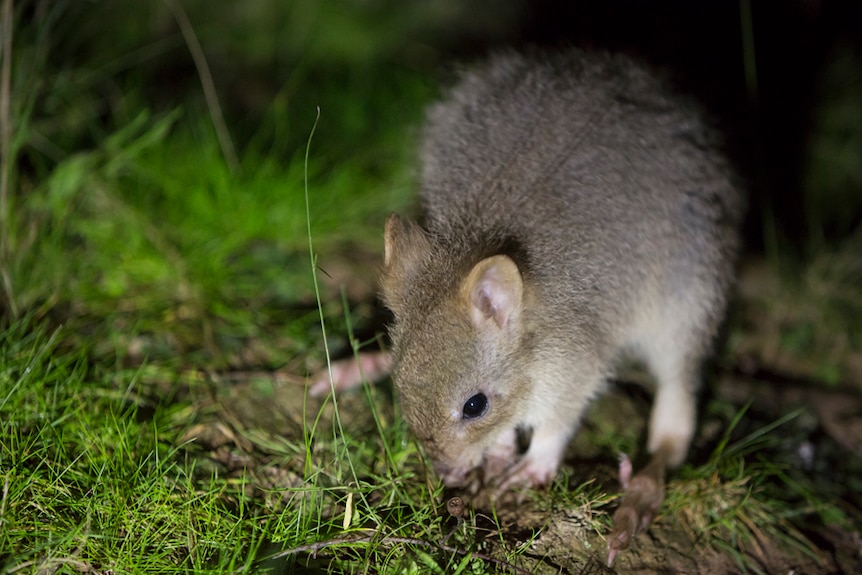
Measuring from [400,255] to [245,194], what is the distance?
70.5 inches

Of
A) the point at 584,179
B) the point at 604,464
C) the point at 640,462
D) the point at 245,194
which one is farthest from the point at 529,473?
the point at 245,194

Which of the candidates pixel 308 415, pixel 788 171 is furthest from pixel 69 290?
pixel 788 171

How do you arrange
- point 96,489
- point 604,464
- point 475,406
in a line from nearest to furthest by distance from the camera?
1. point 96,489
2. point 475,406
3. point 604,464

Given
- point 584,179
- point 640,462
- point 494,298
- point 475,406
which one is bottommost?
point 640,462

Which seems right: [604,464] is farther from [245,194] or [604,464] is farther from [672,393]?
[245,194]

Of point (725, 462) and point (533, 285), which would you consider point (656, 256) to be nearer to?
point (533, 285)

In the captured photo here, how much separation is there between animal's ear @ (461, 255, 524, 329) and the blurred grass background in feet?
3.41

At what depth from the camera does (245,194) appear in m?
4.37

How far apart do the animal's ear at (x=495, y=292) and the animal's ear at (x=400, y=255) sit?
28 centimetres

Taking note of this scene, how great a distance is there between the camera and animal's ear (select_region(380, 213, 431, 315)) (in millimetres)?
2873

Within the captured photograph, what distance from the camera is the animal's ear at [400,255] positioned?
2.87m

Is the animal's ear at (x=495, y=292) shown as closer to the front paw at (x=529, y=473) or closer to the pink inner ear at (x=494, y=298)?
the pink inner ear at (x=494, y=298)

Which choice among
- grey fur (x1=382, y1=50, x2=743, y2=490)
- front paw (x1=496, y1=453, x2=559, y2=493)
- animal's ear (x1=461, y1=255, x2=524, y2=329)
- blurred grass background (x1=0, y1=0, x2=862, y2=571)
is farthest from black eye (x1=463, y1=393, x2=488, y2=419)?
blurred grass background (x1=0, y1=0, x2=862, y2=571)

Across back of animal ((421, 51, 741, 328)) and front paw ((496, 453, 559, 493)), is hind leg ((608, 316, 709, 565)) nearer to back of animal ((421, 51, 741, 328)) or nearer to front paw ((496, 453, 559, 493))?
back of animal ((421, 51, 741, 328))
